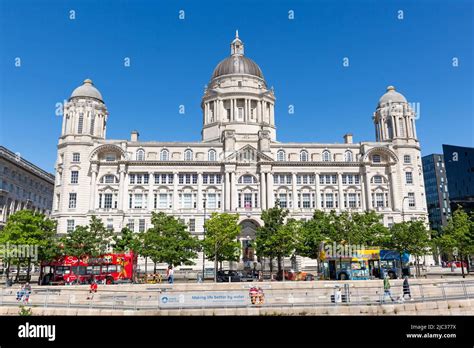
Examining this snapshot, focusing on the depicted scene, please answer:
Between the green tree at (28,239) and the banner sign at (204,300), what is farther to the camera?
the green tree at (28,239)

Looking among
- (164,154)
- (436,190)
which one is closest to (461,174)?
(436,190)

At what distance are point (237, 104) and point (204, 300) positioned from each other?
72.5 m

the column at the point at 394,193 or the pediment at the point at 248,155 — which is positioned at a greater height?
the pediment at the point at 248,155

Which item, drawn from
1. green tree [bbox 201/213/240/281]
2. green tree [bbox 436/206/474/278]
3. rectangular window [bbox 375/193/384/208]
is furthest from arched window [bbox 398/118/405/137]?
green tree [bbox 201/213/240/281]

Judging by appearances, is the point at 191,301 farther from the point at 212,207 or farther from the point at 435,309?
the point at 212,207

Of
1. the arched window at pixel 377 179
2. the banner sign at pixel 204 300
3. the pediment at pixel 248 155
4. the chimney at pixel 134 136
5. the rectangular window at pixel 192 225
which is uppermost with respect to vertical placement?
the chimney at pixel 134 136

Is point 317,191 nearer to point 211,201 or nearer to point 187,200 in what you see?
point 211,201

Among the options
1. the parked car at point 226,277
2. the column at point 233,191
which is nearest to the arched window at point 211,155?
the column at point 233,191

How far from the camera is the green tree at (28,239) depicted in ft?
157

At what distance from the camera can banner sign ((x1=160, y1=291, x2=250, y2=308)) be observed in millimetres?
24562

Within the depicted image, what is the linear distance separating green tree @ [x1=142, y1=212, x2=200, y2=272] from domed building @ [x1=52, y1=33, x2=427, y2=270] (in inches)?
693

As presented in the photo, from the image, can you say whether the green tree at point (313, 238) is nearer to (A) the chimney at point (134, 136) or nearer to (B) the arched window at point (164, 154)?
(B) the arched window at point (164, 154)

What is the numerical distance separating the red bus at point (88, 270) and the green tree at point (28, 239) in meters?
2.30
